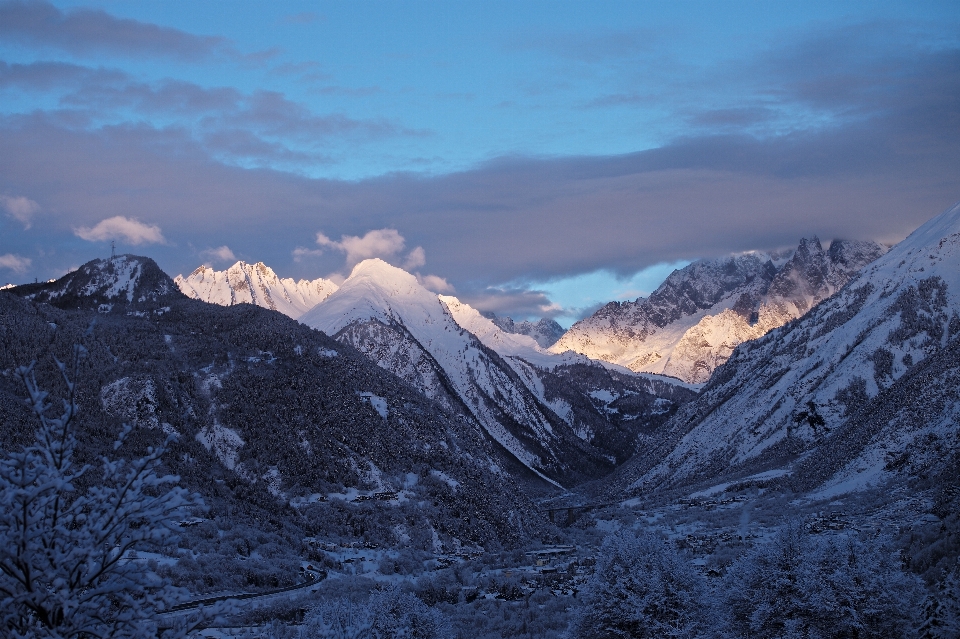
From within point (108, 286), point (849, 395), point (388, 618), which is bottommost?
point (849, 395)

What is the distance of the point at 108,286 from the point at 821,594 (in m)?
83.5

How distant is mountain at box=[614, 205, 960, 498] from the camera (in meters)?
81.4

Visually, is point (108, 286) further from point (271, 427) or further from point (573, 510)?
point (573, 510)

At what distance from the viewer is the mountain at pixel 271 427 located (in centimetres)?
5938

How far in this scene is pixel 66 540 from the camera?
13.2 m

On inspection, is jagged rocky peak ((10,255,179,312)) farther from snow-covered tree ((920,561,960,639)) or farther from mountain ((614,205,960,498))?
snow-covered tree ((920,561,960,639))

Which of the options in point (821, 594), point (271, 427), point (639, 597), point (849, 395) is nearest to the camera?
point (821, 594)

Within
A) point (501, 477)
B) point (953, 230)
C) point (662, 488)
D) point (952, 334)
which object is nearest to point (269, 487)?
point (501, 477)

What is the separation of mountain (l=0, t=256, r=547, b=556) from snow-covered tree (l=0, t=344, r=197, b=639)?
3511cm

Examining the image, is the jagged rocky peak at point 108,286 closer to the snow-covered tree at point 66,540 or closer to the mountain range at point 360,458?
the mountain range at point 360,458

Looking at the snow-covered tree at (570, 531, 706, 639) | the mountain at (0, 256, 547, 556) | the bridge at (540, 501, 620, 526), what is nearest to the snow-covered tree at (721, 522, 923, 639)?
the snow-covered tree at (570, 531, 706, 639)

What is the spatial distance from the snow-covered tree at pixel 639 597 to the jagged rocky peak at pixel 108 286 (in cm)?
6966

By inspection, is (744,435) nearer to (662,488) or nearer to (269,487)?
(662,488)

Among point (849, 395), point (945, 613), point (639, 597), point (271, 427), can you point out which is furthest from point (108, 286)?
point (849, 395)
